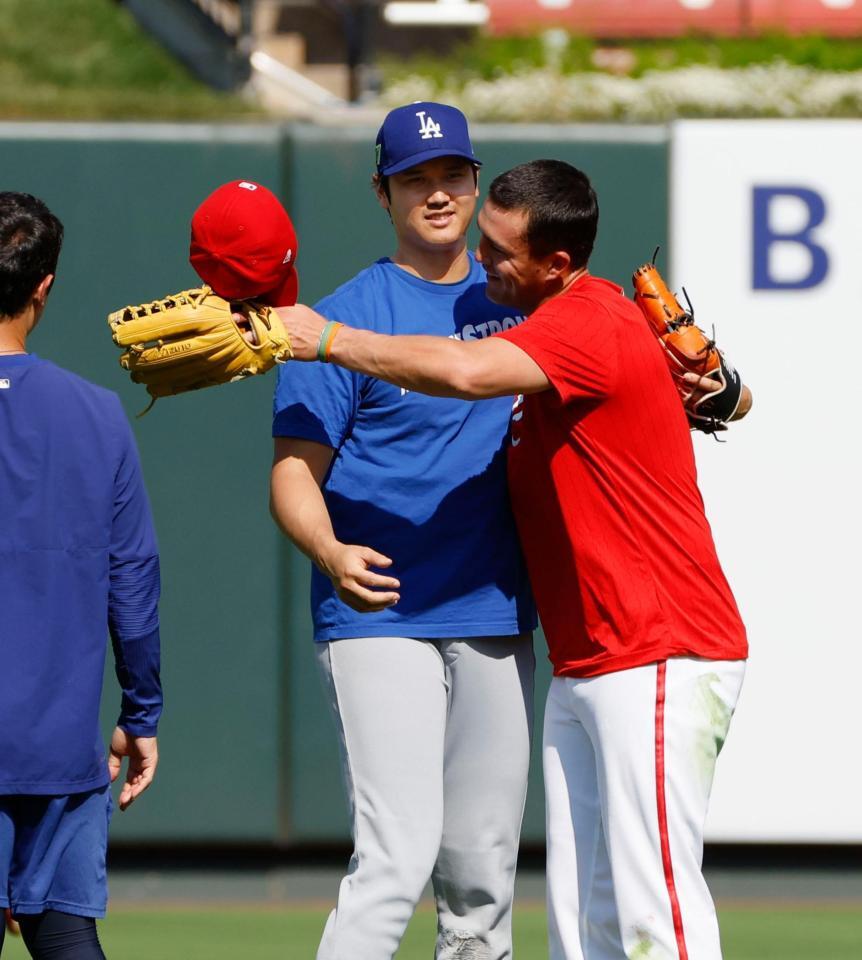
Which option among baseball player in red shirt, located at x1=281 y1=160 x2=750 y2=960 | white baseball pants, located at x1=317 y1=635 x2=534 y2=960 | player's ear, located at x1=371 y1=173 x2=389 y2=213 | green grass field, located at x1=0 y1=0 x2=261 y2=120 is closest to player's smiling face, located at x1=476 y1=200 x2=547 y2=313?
baseball player in red shirt, located at x1=281 y1=160 x2=750 y2=960

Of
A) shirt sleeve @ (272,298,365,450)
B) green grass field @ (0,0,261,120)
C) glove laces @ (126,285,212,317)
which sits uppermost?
green grass field @ (0,0,261,120)

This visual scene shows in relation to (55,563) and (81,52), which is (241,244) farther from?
(81,52)

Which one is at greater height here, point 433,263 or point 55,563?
point 433,263

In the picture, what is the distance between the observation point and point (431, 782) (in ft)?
10.6

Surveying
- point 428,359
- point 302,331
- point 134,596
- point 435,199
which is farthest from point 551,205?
point 134,596

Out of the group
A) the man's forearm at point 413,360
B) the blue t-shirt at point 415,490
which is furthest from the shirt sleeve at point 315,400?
the man's forearm at point 413,360

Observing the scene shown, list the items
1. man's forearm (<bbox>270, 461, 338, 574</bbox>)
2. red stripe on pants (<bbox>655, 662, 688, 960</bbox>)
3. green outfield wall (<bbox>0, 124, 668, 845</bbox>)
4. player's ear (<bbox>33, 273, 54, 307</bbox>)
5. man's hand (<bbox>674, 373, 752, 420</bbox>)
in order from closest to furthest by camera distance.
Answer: player's ear (<bbox>33, 273, 54, 307</bbox>), red stripe on pants (<bbox>655, 662, 688, 960</bbox>), man's forearm (<bbox>270, 461, 338, 574</bbox>), man's hand (<bbox>674, 373, 752, 420</bbox>), green outfield wall (<bbox>0, 124, 668, 845</bbox>)

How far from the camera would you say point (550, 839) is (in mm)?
3137

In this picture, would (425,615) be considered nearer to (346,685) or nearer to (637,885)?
(346,685)

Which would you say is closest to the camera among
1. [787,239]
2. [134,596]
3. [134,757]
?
[134,596]

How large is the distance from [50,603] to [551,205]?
122 centimetres

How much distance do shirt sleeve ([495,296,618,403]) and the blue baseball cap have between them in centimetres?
48

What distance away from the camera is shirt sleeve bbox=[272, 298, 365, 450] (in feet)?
10.6

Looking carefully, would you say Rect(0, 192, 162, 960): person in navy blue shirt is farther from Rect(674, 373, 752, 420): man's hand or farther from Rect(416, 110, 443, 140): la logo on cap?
Rect(674, 373, 752, 420): man's hand
